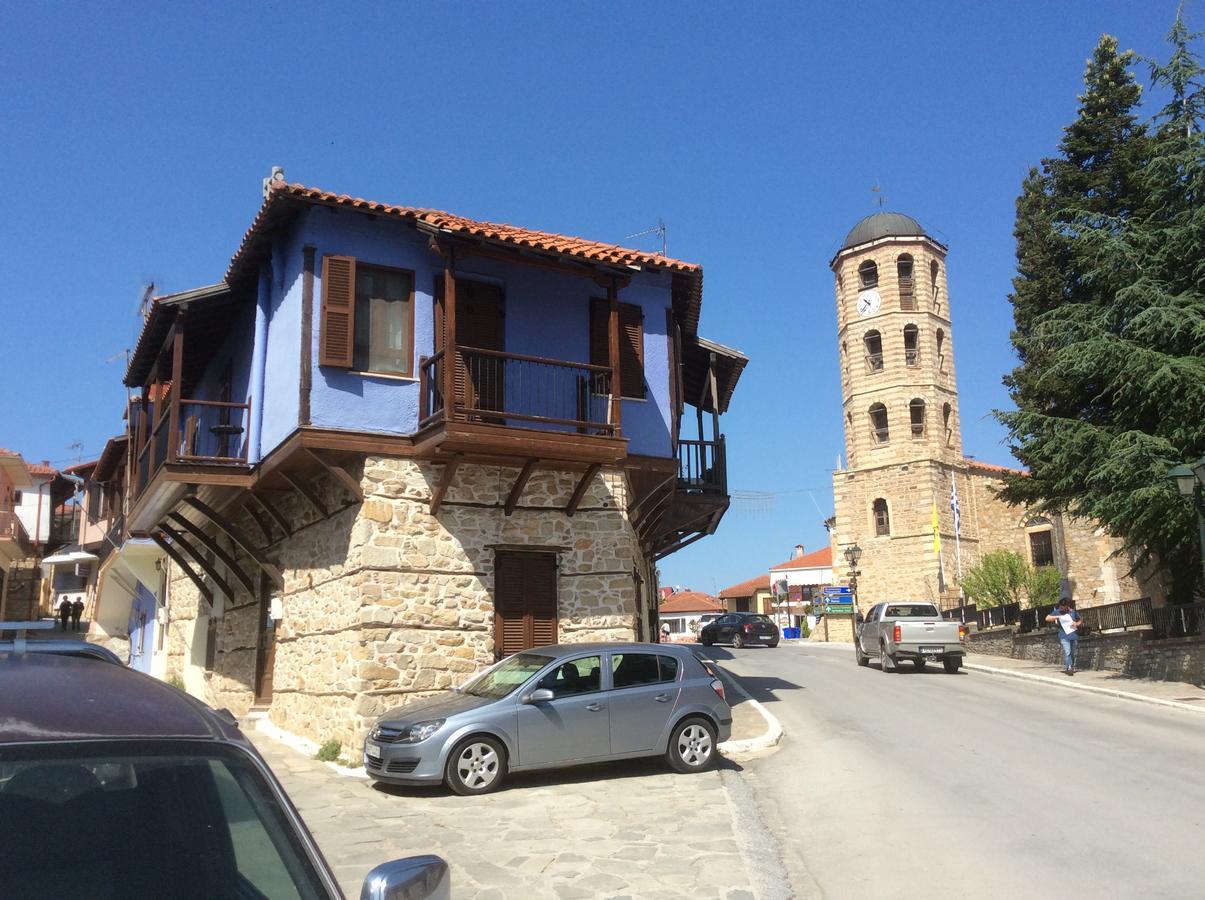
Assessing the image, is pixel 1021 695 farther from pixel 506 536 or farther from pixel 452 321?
pixel 452 321

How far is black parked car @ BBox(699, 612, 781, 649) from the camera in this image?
40156 mm

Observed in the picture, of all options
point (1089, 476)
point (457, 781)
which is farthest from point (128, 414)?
point (1089, 476)

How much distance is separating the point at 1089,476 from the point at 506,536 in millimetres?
13393

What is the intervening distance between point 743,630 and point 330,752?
29680 mm

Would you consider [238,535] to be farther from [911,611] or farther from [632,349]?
[911,611]

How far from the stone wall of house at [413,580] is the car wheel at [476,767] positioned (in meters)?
2.45

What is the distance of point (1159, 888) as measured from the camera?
632cm

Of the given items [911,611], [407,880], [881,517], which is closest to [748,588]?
[881,517]

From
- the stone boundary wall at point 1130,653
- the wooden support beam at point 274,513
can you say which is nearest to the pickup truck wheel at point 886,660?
the stone boundary wall at point 1130,653

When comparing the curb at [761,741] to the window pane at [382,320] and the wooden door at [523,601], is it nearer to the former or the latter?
the wooden door at [523,601]

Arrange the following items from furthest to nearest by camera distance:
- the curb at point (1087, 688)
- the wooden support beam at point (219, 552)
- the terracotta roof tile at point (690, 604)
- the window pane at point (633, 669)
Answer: the terracotta roof tile at point (690, 604)
the curb at point (1087, 688)
the wooden support beam at point (219, 552)
the window pane at point (633, 669)

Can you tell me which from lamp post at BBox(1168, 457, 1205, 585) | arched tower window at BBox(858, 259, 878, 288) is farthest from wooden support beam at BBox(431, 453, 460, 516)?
arched tower window at BBox(858, 259, 878, 288)

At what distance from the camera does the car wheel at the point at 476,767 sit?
999cm

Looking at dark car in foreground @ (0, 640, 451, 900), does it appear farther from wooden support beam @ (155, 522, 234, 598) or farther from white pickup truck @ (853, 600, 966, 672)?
white pickup truck @ (853, 600, 966, 672)
